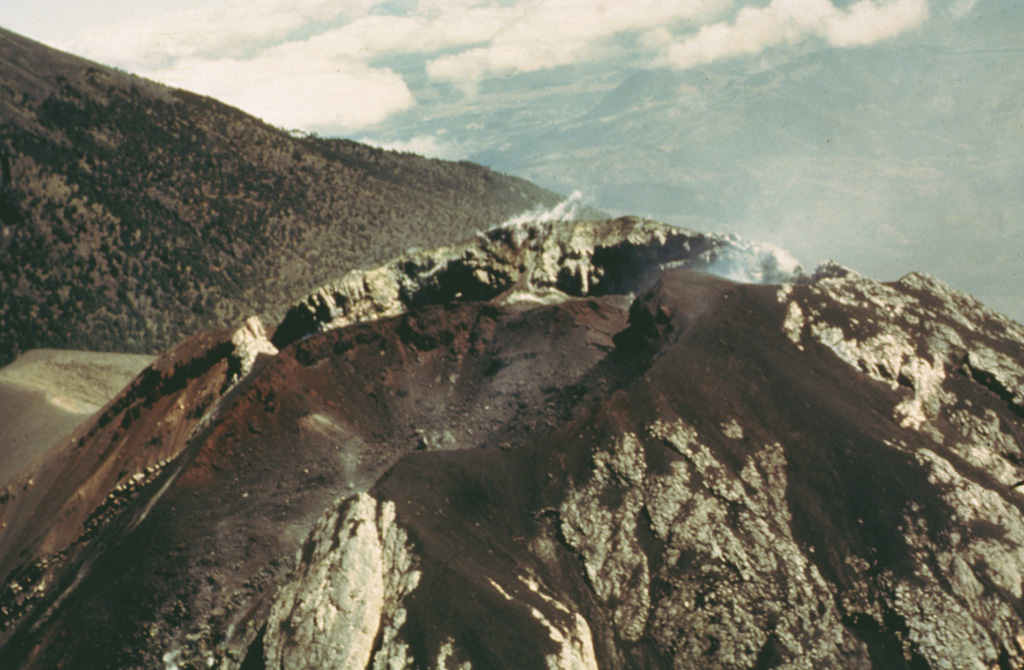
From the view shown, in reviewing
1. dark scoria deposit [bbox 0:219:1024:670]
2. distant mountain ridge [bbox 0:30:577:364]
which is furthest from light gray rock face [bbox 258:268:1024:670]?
distant mountain ridge [bbox 0:30:577:364]

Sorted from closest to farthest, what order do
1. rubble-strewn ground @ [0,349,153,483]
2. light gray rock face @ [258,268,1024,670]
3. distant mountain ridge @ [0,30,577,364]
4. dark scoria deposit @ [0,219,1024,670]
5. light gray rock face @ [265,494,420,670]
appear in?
light gray rock face @ [265,494,420,670] < dark scoria deposit @ [0,219,1024,670] < light gray rock face @ [258,268,1024,670] < rubble-strewn ground @ [0,349,153,483] < distant mountain ridge @ [0,30,577,364]

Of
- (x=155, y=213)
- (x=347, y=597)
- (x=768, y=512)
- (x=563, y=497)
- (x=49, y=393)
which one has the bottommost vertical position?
(x=49, y=393)

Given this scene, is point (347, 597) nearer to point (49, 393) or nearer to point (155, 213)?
point (49, 393)

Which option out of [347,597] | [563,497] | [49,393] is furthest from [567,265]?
[49,393]

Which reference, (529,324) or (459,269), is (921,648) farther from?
(459,269)

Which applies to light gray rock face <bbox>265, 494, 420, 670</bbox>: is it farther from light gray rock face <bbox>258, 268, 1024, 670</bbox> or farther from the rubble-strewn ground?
the rubble-strewn ground
